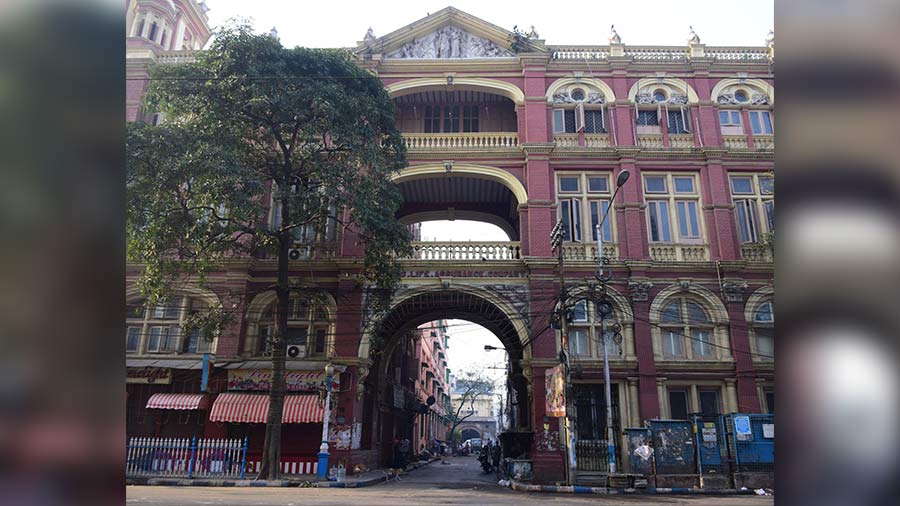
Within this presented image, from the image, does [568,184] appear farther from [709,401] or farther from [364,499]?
[364,499]

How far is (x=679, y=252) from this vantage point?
2125 centimetres

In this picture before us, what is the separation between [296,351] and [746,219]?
18743 mm

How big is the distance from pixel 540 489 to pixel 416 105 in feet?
57.1

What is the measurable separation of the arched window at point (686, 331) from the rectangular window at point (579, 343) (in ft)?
9.26

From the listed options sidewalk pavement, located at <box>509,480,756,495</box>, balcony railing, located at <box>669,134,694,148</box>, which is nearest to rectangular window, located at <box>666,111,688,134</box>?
balcony railing, located at <box>669,134,694,148</box>

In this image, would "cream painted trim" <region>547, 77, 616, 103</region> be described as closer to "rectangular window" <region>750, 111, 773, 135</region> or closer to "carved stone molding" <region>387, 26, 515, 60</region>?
"carved stone molding" <region>387, 26, 515, 60</region>

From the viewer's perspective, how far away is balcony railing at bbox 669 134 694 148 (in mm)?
22781

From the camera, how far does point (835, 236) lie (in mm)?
1013

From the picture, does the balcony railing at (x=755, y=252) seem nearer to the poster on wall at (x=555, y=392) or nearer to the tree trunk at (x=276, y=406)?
the poster on wall at (x=555, y=392)

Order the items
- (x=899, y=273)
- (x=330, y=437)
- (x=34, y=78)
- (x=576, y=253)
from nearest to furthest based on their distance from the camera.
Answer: (x=899, y=273)
(x=34, y=78)
(x=330, y=437)
(x=576, y=253)

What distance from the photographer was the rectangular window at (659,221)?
21.7 m

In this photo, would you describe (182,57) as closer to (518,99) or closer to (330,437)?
(518,99)

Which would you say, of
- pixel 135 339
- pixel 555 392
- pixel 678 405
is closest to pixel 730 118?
pixel 678 405

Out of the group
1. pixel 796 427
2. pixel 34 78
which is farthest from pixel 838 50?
pixel 34 78
